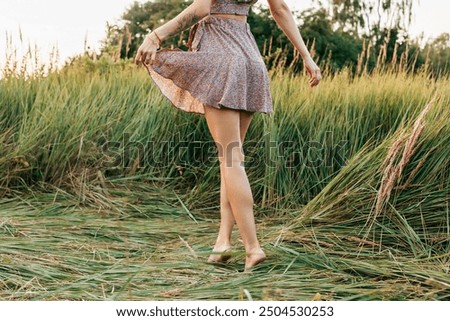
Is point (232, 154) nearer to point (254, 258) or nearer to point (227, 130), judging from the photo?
point (227, 130)

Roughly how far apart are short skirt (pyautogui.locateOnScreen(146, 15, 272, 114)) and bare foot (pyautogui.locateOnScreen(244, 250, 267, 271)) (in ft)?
1.88

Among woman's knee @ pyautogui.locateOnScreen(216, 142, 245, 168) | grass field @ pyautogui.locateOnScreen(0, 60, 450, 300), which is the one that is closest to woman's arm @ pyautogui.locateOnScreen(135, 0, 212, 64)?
woman's knee @ pyautogui.locateOnScreen(216, 142, 245, 168)

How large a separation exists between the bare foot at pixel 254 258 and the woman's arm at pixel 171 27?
864mm

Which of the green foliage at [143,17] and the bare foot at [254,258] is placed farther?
the green foliage at [143,17]

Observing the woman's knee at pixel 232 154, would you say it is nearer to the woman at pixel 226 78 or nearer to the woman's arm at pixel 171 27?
the woman at pixel 226 78

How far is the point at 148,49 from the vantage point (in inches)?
106

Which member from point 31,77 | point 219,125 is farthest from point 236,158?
point 31,77

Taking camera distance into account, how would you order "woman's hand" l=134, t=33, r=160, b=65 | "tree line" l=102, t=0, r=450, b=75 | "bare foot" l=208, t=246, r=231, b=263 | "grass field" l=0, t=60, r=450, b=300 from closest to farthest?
1. "woman's hand" l=134, t=33, r=160, b=65
2. "grass field" l=0, t=60, r=450, b=300
3. "bare foot" l=208, t=246, r=231, b=263
4. "tree line" l=102, t=0, r=450, b=75

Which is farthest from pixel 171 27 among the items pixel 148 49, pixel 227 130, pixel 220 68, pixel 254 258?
pixel 254 258

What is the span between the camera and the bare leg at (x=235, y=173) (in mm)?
2828

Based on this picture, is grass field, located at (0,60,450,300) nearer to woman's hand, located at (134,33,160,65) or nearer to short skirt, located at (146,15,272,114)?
short skirt, located at (146,15,272,114)

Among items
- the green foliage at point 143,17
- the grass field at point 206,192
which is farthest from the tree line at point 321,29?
the grass field at point 206,192

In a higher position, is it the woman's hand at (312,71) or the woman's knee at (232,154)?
the woman's hand at (312,71)

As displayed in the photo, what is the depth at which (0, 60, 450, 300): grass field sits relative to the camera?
281 centimetres
